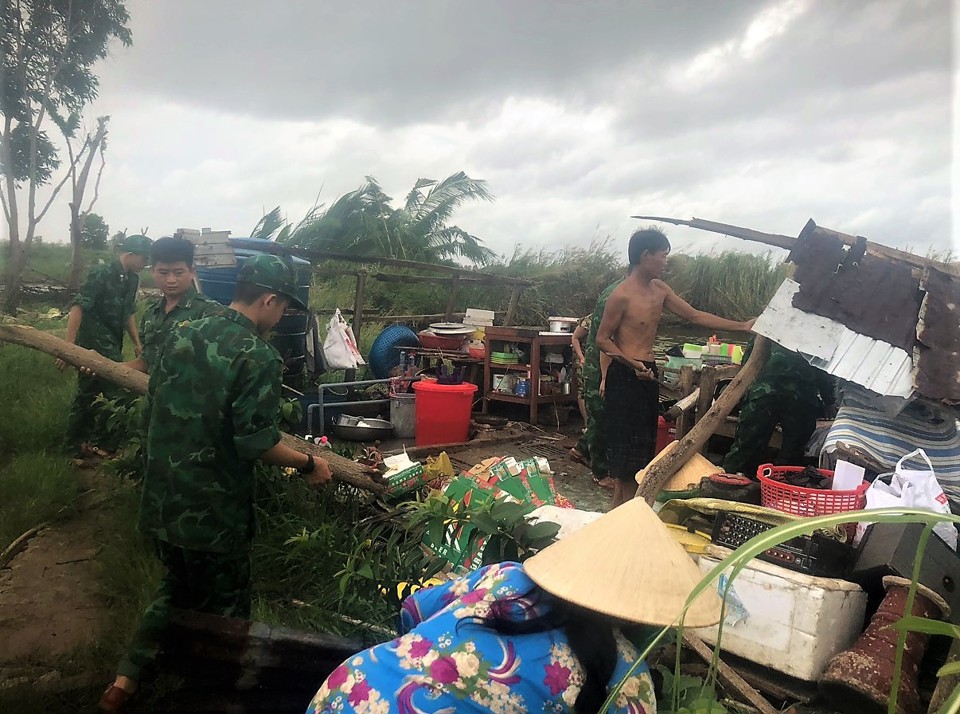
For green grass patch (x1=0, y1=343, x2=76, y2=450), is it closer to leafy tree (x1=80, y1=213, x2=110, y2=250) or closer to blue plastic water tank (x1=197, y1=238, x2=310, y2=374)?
leafy tree (x1=80, y1=213, x2=110, y2=250)

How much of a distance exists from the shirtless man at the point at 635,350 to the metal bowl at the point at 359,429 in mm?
1904

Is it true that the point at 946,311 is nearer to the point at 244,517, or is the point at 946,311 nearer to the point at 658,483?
the point at 658,483

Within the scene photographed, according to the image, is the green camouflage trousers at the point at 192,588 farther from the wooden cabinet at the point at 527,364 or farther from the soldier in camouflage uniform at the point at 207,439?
the wooden cabinet at the point at 527,364

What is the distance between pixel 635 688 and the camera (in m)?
1.23

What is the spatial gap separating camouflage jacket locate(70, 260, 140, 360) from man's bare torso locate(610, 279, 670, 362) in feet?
9.12

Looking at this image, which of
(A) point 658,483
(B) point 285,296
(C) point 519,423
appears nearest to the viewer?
(B) point 285,296

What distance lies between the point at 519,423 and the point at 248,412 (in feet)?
14.3

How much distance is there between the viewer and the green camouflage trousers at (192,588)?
2051mm

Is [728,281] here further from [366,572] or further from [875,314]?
[366,572]

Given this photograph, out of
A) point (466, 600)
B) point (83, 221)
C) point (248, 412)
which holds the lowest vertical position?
point (466, 600)

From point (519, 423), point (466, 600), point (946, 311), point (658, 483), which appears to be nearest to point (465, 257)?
point (658, 483)

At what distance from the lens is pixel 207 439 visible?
2021 millimetres

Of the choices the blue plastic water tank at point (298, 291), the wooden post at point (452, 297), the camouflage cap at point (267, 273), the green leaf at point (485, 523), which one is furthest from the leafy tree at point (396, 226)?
the wooden post at point (452, 297)

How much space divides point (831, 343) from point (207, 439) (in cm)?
242
